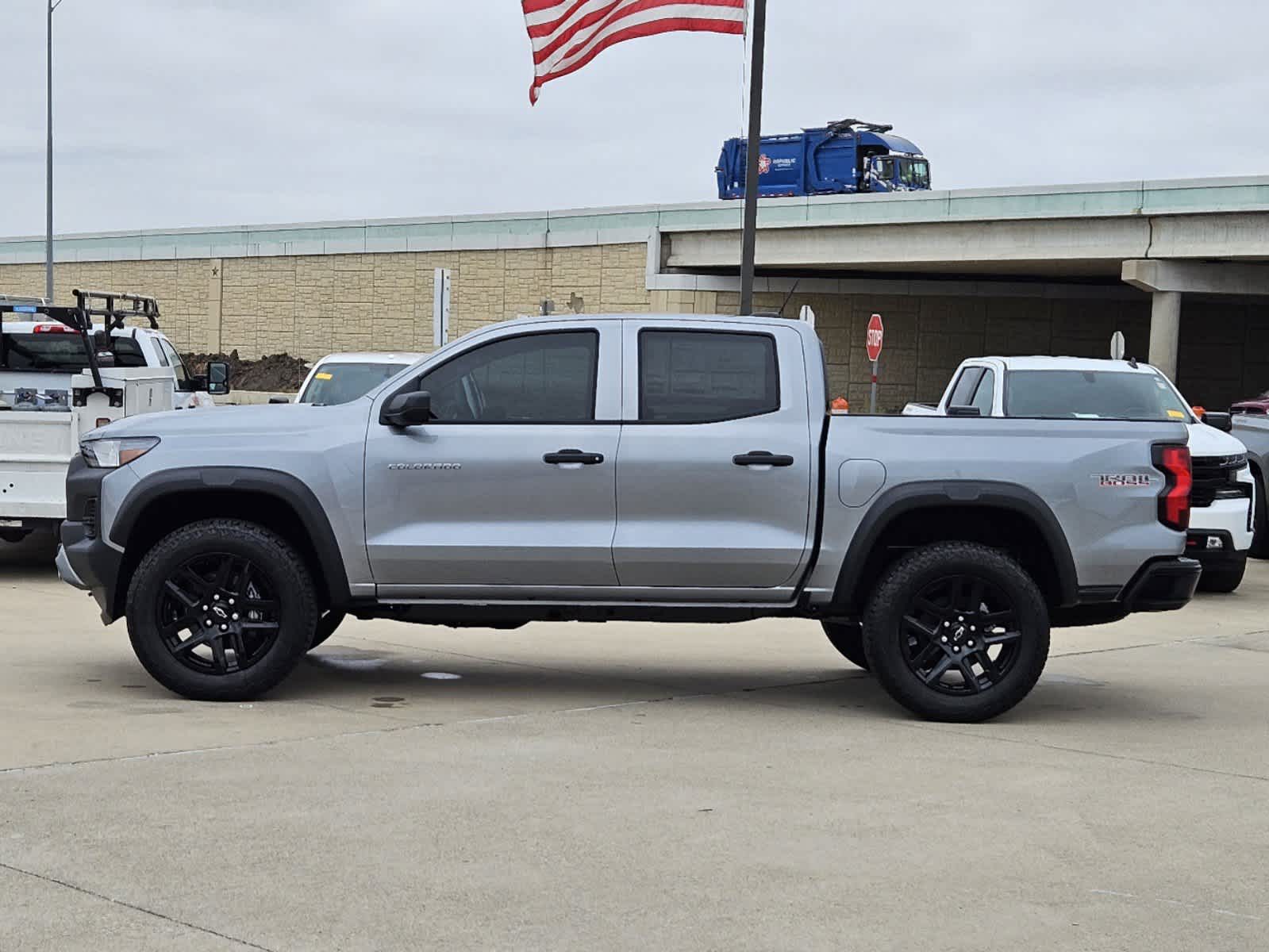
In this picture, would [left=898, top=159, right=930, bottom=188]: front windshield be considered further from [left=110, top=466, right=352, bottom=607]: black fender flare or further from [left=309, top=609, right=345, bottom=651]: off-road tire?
[left=110, top=466, right=352, bottom=607]: black fender flare

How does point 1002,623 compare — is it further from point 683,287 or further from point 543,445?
point 683,287

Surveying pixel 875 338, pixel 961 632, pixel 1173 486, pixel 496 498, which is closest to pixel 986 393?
pixel 1173 486

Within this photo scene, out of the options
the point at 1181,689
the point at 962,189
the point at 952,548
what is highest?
the point at 962,189

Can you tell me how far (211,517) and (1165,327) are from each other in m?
36.3

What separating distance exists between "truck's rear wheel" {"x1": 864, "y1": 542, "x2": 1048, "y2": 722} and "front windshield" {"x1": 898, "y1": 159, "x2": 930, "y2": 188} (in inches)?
1559

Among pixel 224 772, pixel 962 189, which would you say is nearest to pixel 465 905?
pixel 224 772

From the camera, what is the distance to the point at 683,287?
2037 inches

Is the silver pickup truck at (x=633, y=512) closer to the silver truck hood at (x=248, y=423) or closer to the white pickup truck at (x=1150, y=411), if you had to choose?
the silver truck hood at (x=248, y=423)

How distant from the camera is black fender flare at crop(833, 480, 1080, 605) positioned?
8.85 m

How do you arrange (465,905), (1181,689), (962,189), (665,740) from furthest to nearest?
(962,189), (1181,689), (665,740), (465,905)

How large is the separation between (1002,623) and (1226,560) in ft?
22.2

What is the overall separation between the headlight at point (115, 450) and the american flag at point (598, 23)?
9.44m

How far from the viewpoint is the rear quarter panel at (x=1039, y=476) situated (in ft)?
29.2

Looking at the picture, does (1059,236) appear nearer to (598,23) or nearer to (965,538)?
(598,23)
